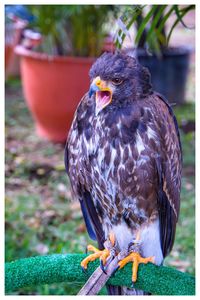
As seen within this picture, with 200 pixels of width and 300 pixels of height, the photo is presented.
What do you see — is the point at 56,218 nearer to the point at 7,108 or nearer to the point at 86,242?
the point at 86,242

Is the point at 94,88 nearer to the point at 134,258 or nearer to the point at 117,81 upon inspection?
the point at 117,81

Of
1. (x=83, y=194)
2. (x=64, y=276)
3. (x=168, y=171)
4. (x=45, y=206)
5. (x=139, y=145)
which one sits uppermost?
(x=139, y=145)

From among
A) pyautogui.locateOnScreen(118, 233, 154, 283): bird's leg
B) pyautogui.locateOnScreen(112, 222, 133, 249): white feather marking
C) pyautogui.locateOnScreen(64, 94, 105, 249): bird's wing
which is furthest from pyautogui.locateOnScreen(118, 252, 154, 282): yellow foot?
pyautogui.locateOnScreen(64, 94, 105, 249): bird's wing

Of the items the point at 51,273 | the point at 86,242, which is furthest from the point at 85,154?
the point at 86,242

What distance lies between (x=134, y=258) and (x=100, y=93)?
0.71m

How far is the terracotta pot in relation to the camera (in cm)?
528

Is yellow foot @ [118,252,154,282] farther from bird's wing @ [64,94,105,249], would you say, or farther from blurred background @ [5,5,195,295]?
blurred background @ [5,5,195,295]

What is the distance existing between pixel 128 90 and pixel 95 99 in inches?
5.5

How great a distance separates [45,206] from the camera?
4383 mm

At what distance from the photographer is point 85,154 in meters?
2.17

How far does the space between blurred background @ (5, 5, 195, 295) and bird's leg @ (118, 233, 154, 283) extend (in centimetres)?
113

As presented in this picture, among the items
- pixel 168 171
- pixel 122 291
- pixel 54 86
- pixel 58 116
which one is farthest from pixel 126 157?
pixel 58 116

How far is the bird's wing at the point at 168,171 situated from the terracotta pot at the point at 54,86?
124 inches

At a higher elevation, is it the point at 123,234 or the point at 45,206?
the point at 123,234
